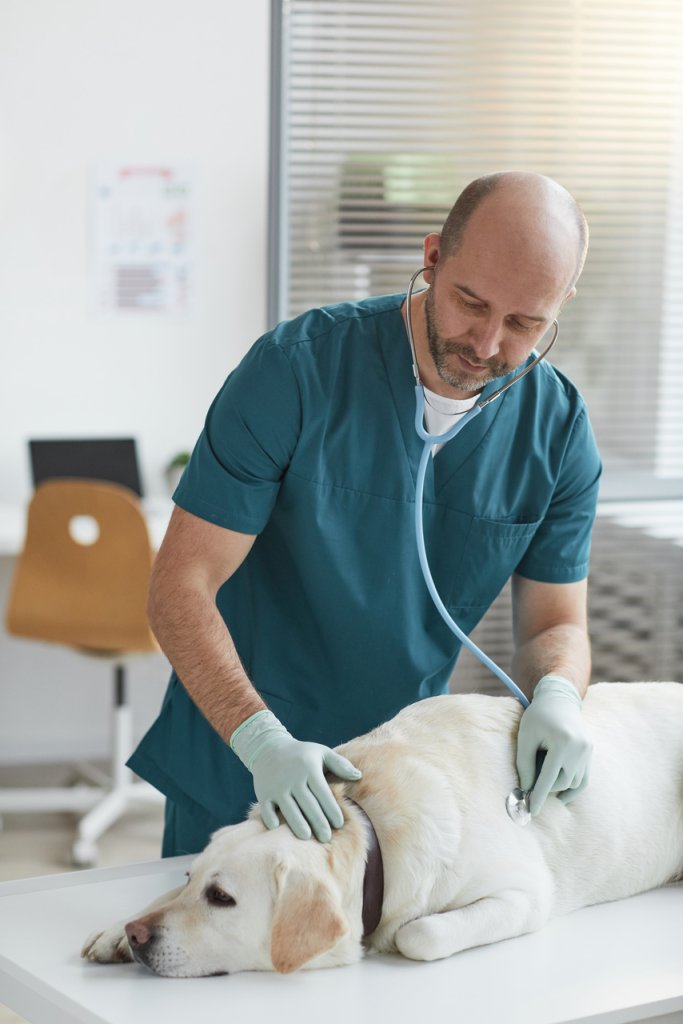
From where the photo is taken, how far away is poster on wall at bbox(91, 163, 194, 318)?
3.50 meters

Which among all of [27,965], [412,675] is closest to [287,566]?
[412,675]

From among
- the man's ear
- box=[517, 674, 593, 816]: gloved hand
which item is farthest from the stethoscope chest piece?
the man's ear

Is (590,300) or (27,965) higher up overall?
(590,300)

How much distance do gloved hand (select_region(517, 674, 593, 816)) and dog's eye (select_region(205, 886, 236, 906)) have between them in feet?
1.05

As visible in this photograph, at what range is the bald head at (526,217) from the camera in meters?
1.27

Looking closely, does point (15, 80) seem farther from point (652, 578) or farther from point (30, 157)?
point (652, 578)

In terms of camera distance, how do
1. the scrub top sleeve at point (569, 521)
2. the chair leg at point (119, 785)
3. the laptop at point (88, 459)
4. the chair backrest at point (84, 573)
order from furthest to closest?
the laptop at point (88, 459)
the chair leg at point (119, 785)
the chair backrest at point (84, 573)
the scrub top sleeve at point (569, 521)

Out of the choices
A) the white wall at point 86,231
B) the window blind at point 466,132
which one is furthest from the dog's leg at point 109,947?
the white wall at point 86,231

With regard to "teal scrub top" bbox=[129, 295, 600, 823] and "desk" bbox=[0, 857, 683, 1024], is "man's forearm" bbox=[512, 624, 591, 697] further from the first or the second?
"desk" bbox=[0, 857, 683, 1024]

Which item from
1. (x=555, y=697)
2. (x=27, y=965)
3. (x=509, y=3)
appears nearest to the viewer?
(x=27, y=965)

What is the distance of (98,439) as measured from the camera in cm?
348

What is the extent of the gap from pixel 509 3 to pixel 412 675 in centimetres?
233

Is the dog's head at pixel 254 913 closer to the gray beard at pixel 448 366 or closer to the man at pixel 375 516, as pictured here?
the man at pixel 375 516

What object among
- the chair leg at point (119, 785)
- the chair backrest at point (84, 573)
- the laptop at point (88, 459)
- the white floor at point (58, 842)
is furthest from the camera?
the laptop at point (88, 459)
